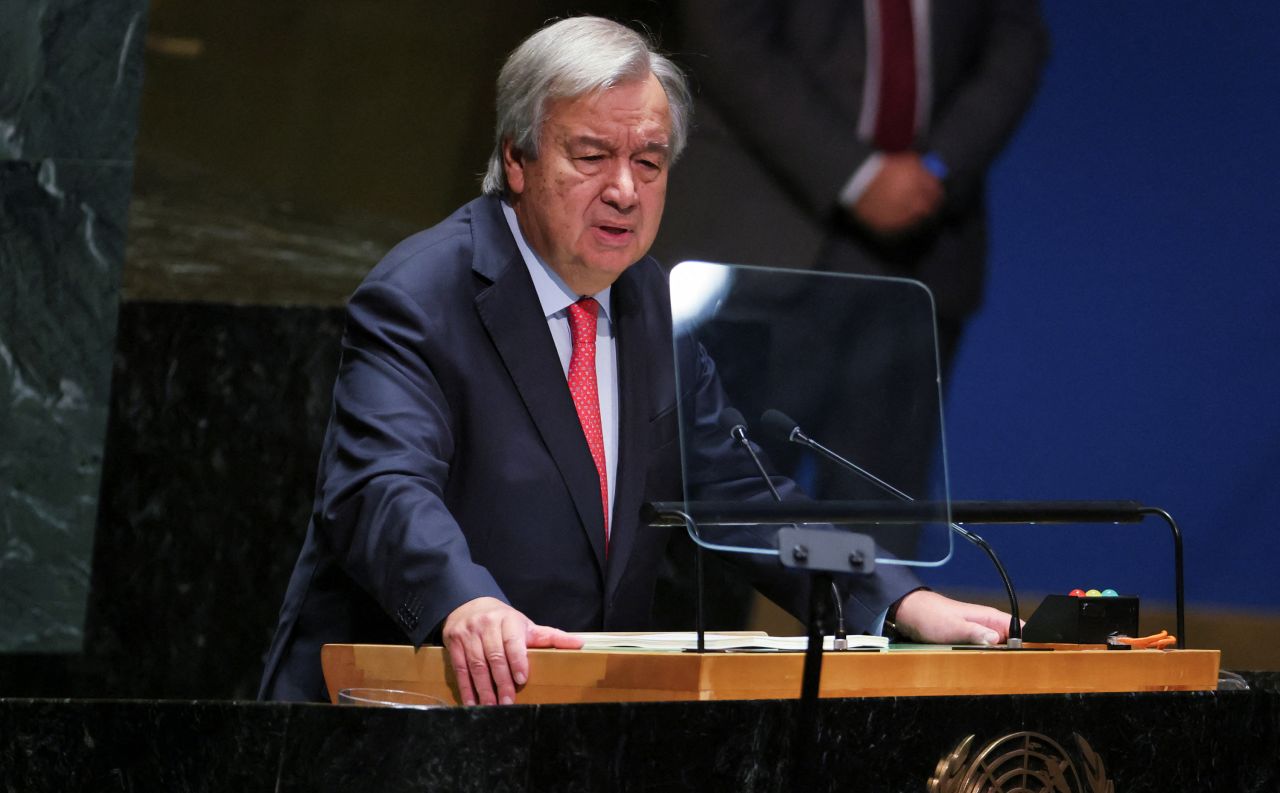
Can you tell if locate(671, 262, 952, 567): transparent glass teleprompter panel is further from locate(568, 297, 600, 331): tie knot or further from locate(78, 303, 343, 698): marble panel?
locate(78, 303, 343, 698): marble panel

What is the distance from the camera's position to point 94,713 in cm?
136

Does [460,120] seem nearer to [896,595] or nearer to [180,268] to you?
[180,268]

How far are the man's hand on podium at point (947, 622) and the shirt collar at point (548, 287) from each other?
641 millimetres

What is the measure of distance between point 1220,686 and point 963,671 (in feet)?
1.41

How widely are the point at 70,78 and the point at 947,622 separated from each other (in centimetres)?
294

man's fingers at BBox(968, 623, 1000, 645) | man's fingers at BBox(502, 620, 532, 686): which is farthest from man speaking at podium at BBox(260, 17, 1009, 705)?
man's fingers at BBox(502, 620, 532, 686)

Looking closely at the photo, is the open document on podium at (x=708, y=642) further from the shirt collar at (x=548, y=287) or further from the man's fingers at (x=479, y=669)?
the shirt collar at (x=548, y=287)

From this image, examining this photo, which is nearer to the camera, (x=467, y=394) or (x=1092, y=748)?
(x=1092, y=748)

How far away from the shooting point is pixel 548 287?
2293 millimetres

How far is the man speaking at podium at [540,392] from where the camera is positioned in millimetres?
2035

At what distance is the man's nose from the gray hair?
114 mm

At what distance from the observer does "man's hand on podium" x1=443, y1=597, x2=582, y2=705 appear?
5.14 ft

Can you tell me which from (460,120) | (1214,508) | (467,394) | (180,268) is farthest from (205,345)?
(1214,508)

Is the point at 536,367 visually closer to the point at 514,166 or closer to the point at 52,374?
the point at 514,166
